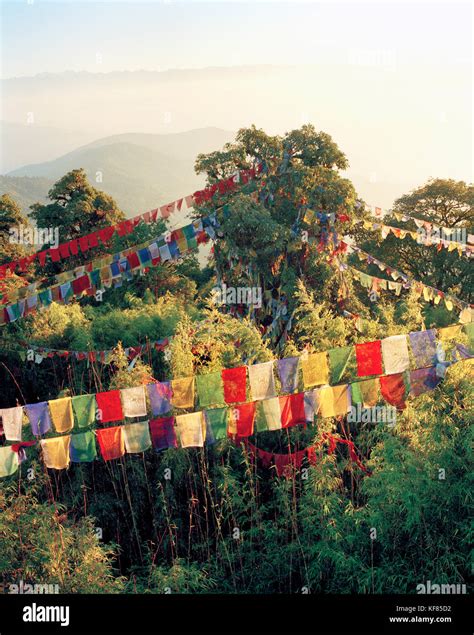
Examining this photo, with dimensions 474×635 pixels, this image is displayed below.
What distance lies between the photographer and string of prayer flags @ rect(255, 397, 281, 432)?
25.0ft

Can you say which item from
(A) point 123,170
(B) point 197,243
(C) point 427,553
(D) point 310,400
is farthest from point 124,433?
(A) point 123,170

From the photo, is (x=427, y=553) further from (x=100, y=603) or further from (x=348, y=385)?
(x=100, y=603)

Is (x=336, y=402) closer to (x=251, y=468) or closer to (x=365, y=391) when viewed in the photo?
(x=365, y=391)

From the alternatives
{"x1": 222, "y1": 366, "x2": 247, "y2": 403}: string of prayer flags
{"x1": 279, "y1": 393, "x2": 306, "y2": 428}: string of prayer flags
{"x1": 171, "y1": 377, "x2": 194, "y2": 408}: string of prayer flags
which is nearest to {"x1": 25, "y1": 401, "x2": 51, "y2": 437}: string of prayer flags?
{"x1": 171, "y1": 377, "x2": 194, "y2": 408}: string of prayer flags

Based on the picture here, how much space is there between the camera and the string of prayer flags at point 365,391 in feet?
24.9

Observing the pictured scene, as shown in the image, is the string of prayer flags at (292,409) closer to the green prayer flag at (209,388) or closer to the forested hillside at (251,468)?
the forested hillside at (251,468)

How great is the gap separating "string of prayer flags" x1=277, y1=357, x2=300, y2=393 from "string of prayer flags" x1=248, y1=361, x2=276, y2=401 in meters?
0.16

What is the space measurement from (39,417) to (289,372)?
266cm

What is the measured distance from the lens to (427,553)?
21.7 ft

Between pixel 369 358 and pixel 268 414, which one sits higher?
pixel 369 358

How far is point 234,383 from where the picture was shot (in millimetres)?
7621

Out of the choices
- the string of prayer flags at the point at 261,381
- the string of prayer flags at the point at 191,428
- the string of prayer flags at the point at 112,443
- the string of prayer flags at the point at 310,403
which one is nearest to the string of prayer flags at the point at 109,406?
the string of prayer flags at the point at 112,443

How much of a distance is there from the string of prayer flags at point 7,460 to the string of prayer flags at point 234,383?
2.25 metres

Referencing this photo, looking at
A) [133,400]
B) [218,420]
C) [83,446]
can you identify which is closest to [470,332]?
[218,420]
